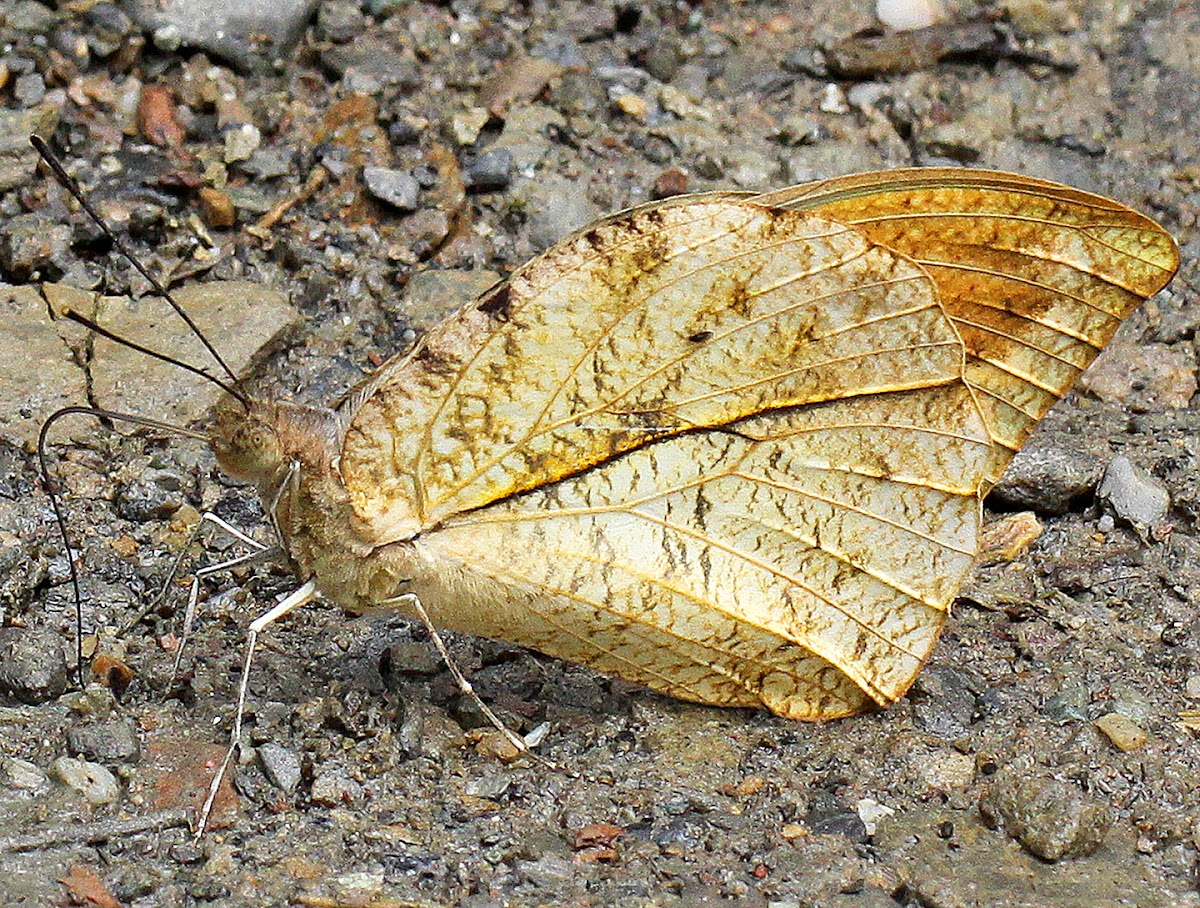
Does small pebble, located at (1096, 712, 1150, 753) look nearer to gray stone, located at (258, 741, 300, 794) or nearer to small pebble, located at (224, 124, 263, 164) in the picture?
gray stone, located at (258, 741, 300, 794)

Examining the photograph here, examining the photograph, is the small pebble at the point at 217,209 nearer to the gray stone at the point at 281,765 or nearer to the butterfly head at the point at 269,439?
the butterfly head at the point at 269,439

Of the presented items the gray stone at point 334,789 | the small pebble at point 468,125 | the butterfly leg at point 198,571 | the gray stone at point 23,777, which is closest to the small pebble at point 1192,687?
the gray stone at point 334,789

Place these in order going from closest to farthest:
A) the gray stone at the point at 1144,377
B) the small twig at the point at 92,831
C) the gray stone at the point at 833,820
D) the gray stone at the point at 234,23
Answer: the small twig at the point at 92,831 < the gray stone at the point at 833,820 < the gray stone at the point at 1144,377 < the gray stone at the point at 234,23

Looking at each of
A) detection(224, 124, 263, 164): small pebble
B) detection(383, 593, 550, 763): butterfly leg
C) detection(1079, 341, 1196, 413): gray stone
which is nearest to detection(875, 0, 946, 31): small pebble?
detection(1079, 341, 1196, 413): gray stone

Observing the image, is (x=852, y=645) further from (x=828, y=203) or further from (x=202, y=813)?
(x=202, y=813)

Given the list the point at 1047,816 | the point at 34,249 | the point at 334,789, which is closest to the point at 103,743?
the point at 334,789

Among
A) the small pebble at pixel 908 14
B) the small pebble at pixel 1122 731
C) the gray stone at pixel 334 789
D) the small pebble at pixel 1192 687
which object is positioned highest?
the small pebble at pixel 908 14

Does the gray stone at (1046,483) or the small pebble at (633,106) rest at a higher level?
the small pebble at (633,106)
